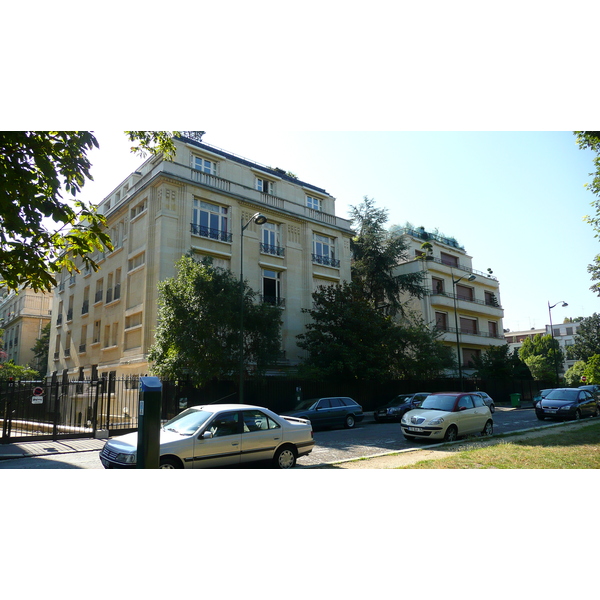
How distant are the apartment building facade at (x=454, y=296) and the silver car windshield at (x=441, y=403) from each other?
25298 mm

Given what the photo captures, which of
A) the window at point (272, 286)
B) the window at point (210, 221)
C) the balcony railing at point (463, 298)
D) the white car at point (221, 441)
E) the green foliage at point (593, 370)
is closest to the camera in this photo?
the white car at point (221, 441)

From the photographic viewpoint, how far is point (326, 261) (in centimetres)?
3409

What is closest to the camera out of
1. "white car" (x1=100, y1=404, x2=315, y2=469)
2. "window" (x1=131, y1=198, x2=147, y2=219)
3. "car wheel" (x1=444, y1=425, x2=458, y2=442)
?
"white car" (x1=100, y1=404, x2=315, y2=469)

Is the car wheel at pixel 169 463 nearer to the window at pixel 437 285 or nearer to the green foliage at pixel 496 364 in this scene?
the green foliage at pixel 496 364

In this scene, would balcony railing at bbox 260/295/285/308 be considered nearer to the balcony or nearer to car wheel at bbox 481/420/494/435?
the balcony

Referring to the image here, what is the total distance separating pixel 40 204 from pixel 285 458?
21.4 feet

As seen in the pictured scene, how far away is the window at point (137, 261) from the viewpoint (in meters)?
27.4

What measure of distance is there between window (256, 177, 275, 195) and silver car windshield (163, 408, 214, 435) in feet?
79.5

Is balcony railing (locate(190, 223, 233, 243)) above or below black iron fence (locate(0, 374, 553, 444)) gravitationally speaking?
above

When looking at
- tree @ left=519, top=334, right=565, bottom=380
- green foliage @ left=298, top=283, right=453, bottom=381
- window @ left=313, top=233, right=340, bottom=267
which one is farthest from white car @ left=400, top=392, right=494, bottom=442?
tree @ left=519, top=334, right=565, bottom=380

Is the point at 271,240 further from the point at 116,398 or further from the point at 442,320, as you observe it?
the point at 442,320

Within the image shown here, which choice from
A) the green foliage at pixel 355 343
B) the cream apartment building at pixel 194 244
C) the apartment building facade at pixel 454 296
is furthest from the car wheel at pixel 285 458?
the apartment building facade at pixel 454 296

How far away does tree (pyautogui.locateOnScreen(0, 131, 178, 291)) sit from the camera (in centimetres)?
671

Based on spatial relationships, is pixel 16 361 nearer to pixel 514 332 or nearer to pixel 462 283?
pixel 462 283
